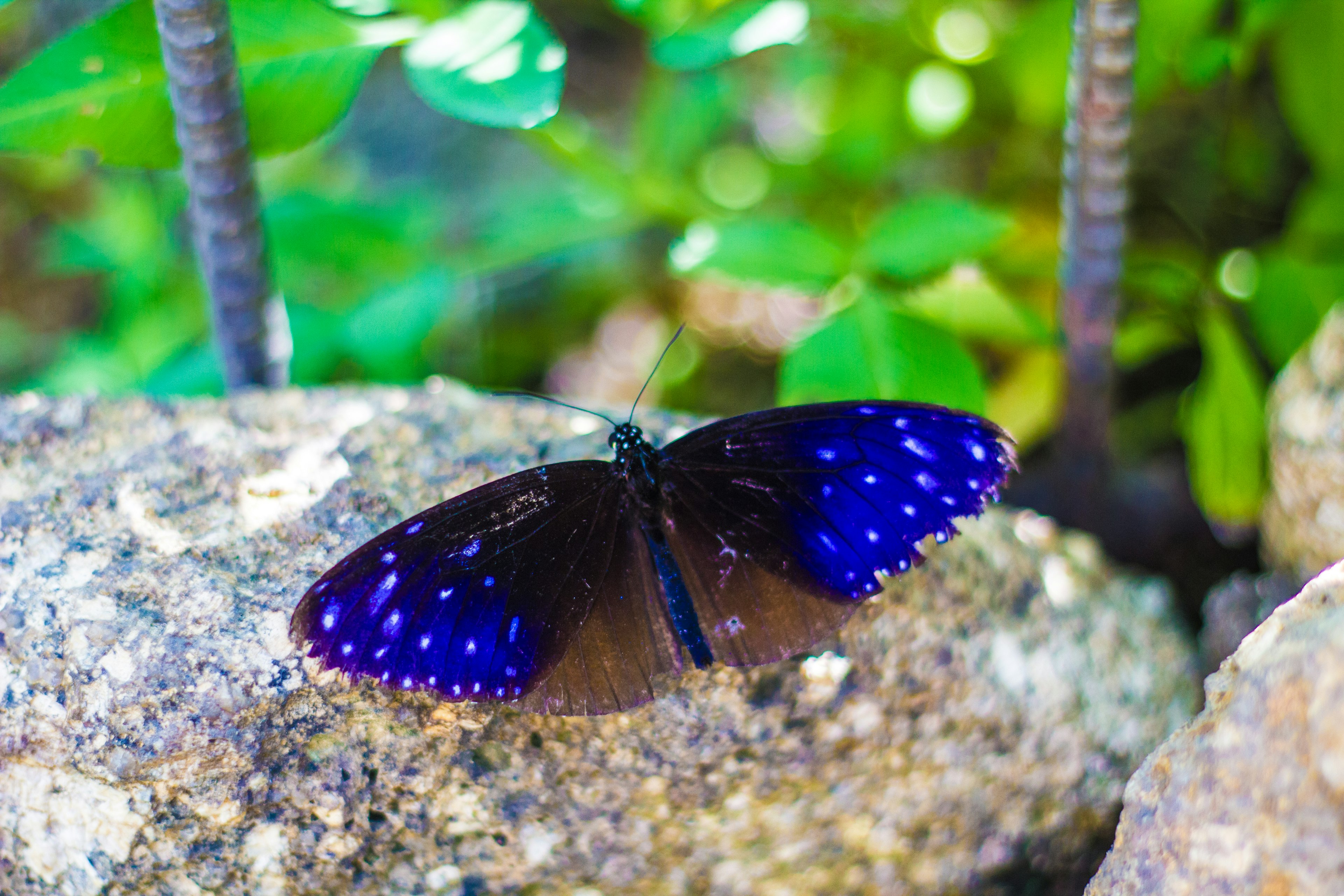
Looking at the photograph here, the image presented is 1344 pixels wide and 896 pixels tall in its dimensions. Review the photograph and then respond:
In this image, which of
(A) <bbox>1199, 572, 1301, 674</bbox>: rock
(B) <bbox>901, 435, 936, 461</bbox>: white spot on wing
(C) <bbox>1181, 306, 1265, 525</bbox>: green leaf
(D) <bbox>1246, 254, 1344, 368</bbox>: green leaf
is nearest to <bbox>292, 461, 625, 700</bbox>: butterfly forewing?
(B) <bbox>901, 435, 936, 461</bbox>: white spot on wing

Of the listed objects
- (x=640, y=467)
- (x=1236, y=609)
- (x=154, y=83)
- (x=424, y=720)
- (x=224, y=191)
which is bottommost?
(x=1236, y=609)

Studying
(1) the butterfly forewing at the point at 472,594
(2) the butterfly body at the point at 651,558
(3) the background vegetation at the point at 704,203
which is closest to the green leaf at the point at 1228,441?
(3) the background vegetation at the point at 704,203

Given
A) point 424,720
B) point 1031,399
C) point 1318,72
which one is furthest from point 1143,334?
point 424,720

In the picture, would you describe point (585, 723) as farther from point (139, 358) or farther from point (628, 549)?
point (139, 358)

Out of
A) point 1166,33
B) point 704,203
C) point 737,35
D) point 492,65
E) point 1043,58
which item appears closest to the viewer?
point 492,65

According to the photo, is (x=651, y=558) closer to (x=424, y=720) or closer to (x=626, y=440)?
(x=626, y=440)

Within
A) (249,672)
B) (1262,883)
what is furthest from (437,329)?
(1262,883)

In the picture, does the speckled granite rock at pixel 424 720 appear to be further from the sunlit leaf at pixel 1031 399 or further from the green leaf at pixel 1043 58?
the green leaf at pixel 1043 58
